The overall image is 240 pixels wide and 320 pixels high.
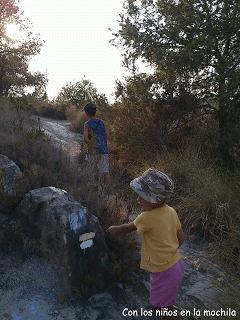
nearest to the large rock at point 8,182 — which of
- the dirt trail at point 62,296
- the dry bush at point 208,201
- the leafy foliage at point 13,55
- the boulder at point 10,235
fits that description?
the boulder at point 10,235

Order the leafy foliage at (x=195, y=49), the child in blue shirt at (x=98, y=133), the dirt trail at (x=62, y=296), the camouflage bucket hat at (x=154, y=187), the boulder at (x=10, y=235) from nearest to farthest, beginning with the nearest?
the camouflage bucket hat at (x=154, y=187) < the dirt trail at (x=62, y=296) < the boulder at (x=10, y=235) < the child in blue shirt at (x=98, y=133) < the leafy foliage at (x=195, y=49)

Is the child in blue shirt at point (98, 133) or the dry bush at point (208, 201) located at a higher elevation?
the child in blue shirt at point (98, 133)

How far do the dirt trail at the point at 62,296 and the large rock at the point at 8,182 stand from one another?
23.2 inches

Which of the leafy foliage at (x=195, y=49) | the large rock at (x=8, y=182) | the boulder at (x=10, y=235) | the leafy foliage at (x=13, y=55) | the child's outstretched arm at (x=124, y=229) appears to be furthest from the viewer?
the leafy foliage at (x=13, y=55)

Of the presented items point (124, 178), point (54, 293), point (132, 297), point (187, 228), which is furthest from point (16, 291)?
point (124, 178)

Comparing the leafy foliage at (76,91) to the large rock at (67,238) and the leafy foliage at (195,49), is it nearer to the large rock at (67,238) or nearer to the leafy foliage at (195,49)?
the leafy foliage at (195,49)

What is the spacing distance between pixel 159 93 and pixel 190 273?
5049 mm

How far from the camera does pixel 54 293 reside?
4.32 metres

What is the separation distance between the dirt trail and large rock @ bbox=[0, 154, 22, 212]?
0.59m

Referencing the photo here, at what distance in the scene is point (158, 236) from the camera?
3598 millimetres

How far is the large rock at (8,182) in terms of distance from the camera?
4961 millimetres

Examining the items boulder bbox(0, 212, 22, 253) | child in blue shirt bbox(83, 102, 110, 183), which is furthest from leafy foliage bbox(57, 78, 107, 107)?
boulder bbox(0, 212, 22, 253)

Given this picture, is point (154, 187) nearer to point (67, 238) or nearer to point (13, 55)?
point (67, 238)

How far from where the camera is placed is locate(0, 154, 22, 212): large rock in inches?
195
